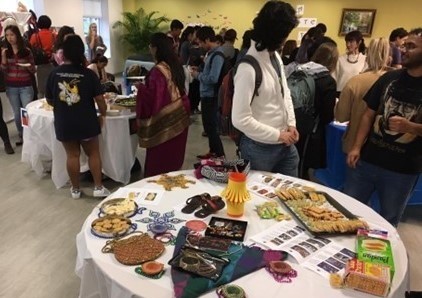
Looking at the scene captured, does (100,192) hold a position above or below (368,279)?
below

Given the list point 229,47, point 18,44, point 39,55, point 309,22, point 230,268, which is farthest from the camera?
point 309,22

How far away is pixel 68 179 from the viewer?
10.2ft

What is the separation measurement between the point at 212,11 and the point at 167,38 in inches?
301

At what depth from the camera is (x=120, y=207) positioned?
4.63 feet

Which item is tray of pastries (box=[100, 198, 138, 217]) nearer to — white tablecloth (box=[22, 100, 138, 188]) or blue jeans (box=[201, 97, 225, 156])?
white tablecloth (box=[22, 100, 138, 188])

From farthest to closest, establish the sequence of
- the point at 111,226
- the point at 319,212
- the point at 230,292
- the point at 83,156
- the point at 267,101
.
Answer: the point at 83,156
the point at 267,101
the point at 319,212
the point at 111,226
the point at 230,292

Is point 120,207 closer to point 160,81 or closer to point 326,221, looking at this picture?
point 326,221

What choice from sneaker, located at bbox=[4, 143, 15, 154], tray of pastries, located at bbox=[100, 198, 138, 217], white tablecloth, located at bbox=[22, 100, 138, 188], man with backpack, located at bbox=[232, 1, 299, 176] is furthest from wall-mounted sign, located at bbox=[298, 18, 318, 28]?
tray of pastries, located at bbox=[100, 198, 138, 217]

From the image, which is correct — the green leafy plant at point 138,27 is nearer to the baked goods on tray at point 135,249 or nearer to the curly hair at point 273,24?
the curly hair at point 273,24

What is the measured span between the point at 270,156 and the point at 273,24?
63 centimetres

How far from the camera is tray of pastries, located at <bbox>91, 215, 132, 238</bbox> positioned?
1232 millimetres

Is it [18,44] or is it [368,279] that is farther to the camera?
[18,44]

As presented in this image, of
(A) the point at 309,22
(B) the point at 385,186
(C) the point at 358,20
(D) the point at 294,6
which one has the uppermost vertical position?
(D) the point at 294,6

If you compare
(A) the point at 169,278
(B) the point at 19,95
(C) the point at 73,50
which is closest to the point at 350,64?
(C) the point at 73,50
